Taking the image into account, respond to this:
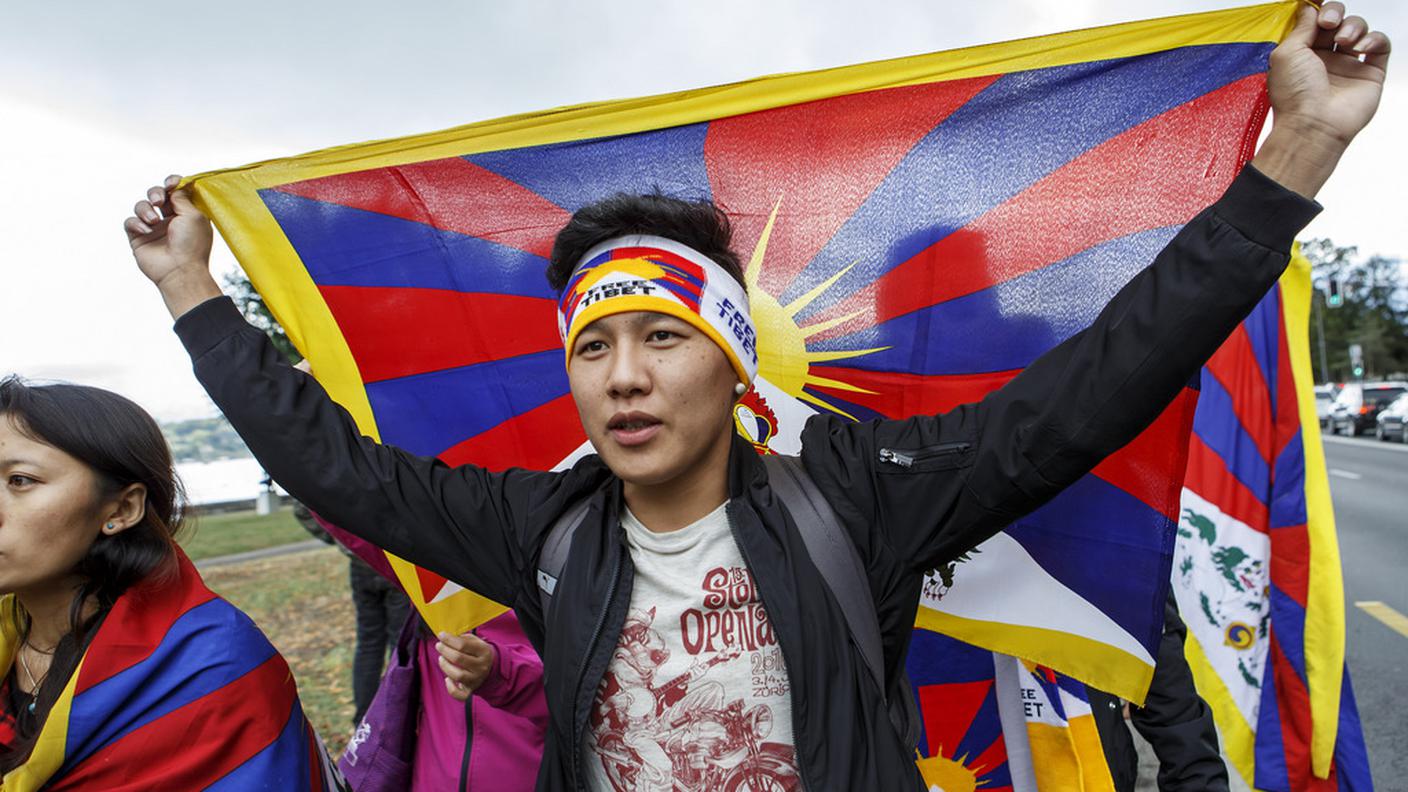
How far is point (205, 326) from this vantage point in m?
1.85

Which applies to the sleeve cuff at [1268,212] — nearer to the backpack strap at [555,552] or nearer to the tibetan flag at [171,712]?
the backpack strap at [555,552]

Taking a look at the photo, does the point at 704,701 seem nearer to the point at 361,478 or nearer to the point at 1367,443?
the point at 361,478

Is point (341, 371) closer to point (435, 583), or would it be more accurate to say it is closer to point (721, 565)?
point (435, 583)

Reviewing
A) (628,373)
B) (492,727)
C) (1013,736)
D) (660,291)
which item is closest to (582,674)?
(628,373)

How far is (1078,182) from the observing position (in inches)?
79.0

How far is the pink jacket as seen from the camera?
2336 millimetres

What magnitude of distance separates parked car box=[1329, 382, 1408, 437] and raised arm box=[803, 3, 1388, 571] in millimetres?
35282

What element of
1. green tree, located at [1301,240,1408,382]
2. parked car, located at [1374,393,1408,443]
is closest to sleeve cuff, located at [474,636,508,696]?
parked car, located at [1374,393,1408,443]

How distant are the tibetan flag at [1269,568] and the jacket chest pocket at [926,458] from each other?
2.14 metres

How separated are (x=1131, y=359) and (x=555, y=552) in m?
1.04

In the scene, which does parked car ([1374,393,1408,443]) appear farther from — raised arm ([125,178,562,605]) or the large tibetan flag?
raised arm ([125,178,562,605])

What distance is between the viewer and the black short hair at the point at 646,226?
5.63 feet

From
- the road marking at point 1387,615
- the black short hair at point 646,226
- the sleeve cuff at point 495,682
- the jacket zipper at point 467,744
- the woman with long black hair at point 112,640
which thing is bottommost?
the road marking at point 1387,615

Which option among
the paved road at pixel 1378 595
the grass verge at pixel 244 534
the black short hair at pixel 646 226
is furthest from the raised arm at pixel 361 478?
the grass verge at pixel 244 534
